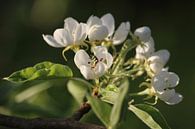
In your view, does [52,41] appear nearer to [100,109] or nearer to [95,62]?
[95,62]

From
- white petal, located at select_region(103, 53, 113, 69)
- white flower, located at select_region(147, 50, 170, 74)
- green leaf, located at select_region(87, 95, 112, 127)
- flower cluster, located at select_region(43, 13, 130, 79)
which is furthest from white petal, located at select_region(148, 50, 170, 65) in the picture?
green leaf, located at select_region(87, 95, 112, 127)

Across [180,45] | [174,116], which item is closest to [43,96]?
[174,116]

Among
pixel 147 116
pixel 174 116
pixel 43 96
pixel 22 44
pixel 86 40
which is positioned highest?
pixel 86 40

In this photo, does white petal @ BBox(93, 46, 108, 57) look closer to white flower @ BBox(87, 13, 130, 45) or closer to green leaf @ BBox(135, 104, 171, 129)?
white flower @ BBox(87, 13, 130, 45)

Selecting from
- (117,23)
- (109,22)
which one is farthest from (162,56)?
(117,23)

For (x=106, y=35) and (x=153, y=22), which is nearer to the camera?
(x=106, y=35)

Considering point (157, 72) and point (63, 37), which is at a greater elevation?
point (63, 37)

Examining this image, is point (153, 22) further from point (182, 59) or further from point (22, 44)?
point (22, 44)
